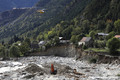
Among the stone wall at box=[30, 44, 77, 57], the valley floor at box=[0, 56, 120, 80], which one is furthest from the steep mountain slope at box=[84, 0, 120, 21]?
the valley floor at box=[0, 56, 120, 80]

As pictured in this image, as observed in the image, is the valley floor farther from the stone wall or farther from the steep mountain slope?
the steep mountain slope

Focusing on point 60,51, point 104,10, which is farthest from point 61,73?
point 104,10

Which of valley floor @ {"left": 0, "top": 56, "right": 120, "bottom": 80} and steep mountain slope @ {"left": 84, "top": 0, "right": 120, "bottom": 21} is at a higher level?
steep mountain slope @ {"left": 84, "top": 0, "right": 120, "bottom": 21}

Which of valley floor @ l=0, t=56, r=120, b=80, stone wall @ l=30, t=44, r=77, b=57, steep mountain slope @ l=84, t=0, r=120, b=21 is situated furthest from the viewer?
steep mountain slope @ l=84, t=0, r=120, b=21

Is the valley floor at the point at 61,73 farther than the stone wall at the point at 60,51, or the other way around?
the stone wall at the point at 60,51

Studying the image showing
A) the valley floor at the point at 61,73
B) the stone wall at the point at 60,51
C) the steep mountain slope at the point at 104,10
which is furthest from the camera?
the steep mountain slope at the point at 104,10

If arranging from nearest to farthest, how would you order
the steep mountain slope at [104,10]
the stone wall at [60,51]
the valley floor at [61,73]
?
the valley floor at [61,73] → the stone wall at [60,51] → the steep mountain slope at [104,10]

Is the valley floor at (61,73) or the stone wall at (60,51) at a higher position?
the stone wall at (60,51)

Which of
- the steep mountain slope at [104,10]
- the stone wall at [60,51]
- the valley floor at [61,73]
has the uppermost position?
the steep mountain slope at [104,10]

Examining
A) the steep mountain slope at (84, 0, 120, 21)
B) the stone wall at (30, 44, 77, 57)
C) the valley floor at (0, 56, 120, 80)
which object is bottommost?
the valley floor at (0, 56, 120, 80)

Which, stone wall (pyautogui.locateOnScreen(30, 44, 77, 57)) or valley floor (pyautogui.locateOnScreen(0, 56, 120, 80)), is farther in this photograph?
stone wall (pyautogui.locateOnScreen(30, 44, 77, 57))

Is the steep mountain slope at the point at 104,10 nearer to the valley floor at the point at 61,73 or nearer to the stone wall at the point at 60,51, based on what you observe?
the stone wall at the point at 60,51

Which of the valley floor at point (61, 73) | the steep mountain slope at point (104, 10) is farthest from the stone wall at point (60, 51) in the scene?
the steep mountain slope at point (104, 10)
